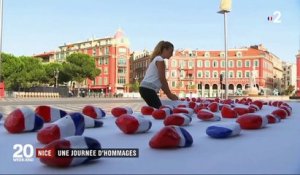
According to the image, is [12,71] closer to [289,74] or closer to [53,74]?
[53,74]

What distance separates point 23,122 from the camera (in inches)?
88.0

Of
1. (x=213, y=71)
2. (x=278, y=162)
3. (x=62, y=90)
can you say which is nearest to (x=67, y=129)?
(x=278, y=162)

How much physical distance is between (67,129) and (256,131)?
1.22 meters

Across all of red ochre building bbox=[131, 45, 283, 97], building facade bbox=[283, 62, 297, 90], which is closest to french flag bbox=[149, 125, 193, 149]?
red ochre building bbox=[131, 45, 283, 97]

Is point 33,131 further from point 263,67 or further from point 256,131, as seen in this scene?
point 263,67

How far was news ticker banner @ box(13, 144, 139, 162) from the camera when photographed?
131cm

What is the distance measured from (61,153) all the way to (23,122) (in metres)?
1.04

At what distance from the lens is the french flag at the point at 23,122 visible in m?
2.24

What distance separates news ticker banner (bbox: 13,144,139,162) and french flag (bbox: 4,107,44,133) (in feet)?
1.83

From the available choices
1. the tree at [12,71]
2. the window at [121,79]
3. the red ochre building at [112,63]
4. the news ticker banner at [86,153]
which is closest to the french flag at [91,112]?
the news ticker banner at [86,153]

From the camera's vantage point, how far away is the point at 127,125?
219 centimetres

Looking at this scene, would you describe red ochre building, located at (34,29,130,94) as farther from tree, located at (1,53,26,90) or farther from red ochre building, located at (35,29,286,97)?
tree, located at (1,53,26,90)

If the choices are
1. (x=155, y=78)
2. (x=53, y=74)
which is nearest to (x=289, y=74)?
(x=53, y=74)

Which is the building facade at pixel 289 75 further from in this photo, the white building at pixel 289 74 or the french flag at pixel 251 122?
the french flag at pixel 251 122
